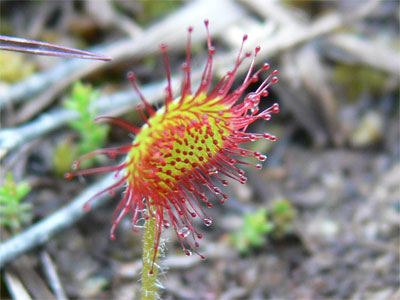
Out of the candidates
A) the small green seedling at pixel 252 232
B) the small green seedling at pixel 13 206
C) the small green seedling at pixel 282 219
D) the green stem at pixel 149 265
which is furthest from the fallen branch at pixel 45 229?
the small green seedling at pixel 282 219

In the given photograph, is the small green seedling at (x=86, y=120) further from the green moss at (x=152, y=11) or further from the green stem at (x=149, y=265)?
the green moss at (x=152, y=11)

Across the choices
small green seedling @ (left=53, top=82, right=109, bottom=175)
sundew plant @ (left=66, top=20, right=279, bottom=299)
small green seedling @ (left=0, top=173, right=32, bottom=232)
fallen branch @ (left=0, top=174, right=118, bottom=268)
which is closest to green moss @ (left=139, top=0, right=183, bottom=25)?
small green seedling @ (left=53, top=82, right=109, bottom=175)

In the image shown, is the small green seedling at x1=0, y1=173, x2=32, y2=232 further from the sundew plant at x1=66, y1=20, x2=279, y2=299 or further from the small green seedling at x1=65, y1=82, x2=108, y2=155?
the sundew plant at x1=66, y1=20, x2=279, y2=299

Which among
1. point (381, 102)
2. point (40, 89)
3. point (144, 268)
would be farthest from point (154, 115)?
point (381, 102)

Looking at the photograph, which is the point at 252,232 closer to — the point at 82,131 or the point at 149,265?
the point at 149,265

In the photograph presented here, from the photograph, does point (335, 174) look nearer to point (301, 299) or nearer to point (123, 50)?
point (301, 299)

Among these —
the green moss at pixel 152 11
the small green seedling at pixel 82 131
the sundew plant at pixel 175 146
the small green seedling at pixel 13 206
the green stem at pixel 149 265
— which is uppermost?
the green moss at pixel 152 11
